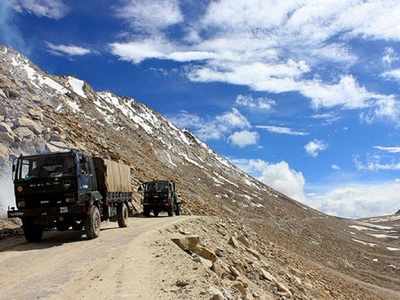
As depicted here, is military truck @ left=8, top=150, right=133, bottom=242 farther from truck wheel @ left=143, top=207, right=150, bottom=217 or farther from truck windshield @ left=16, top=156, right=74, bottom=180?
truck wheel @ left=143, top=207, right=150, bottom=217

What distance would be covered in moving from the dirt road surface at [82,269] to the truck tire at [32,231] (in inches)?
13.0

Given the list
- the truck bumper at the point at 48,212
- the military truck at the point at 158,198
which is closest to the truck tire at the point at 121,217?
the truck bumper at the point at 48,212

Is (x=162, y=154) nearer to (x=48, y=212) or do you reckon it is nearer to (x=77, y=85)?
(x=77, y=85)

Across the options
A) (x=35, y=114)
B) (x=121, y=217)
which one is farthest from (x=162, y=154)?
(x=121, y=217)

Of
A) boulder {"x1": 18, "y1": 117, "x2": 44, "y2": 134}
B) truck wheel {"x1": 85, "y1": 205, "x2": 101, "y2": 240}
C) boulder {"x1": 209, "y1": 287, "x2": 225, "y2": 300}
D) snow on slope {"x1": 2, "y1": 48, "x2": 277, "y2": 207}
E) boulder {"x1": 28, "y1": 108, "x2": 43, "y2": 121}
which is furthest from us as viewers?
snow on slope {"x1": 2, "y1": 48, "x2": 277, "y2": 207}

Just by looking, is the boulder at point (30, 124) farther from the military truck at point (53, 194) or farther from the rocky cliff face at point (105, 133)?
the military truck at point (53, 194)

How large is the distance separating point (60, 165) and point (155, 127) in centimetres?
12412

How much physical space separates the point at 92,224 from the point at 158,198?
57.2ft

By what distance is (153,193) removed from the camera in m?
37.8

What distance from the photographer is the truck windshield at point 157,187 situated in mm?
37844

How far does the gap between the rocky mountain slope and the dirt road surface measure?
442 inches

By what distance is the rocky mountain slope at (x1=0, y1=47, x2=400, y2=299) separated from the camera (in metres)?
37.0

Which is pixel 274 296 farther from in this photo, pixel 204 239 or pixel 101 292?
pixel 101 292

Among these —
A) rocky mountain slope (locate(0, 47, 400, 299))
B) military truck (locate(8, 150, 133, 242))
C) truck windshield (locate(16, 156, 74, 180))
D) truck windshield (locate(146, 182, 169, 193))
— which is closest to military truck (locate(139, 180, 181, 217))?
truck windshield (locate(146, 182, 169, 193))
